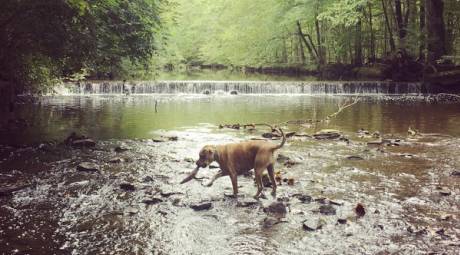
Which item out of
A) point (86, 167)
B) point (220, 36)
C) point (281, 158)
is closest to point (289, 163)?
point (281, 158)

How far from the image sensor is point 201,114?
2234 centimetres

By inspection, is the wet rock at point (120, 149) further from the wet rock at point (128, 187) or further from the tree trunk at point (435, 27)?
the tree trunk at point (435, 27)

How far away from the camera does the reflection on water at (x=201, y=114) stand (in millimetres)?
16750

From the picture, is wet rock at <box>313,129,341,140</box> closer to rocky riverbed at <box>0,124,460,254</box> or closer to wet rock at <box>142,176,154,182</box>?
rocky riverbed at <box>0,124,460,254</box>

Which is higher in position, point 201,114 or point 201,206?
point 201,114

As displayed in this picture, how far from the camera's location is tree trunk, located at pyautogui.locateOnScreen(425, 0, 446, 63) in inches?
1144

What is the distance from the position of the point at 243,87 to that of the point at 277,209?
2798 cm

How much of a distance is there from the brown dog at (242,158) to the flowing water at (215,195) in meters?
0.44

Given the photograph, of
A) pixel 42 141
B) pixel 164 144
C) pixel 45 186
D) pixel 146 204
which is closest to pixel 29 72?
pixel 42 141

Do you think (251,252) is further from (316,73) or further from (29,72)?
(316,73)

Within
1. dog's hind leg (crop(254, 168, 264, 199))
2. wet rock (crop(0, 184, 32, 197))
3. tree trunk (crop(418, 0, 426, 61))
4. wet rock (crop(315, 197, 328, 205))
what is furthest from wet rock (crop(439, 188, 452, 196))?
tree trunk (crop(418, 0, 426, 61))

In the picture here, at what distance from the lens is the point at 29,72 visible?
16.6 m

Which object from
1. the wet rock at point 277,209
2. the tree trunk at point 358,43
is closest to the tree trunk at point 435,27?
the tree trunk at point 358,43

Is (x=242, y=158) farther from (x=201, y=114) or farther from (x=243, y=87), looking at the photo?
(x=243, y=87)
